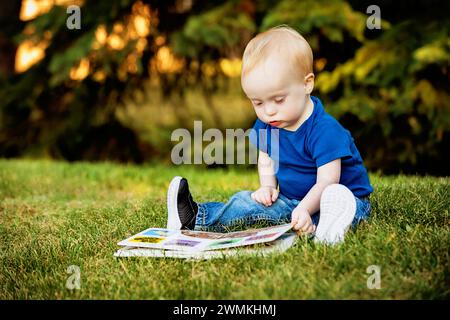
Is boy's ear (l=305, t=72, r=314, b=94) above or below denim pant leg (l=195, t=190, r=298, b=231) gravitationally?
above

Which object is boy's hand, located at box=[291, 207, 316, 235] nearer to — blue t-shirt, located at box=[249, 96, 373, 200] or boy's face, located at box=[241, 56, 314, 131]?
blue t-shirt, located at box=[249, 96, 373, 200]

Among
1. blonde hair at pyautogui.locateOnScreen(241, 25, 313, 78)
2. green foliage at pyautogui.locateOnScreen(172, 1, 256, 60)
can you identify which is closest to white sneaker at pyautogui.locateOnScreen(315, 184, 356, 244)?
blonde hair at pyautogui.locateOnScreen(241, 25, 313, 78)

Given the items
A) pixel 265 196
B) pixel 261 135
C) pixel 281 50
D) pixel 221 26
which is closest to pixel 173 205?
pixel 265 196

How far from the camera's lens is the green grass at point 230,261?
2115 mm

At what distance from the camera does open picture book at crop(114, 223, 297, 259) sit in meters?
2.48

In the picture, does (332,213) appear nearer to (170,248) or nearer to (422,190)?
(170,248)

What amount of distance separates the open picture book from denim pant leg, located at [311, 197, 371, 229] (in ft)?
0.69

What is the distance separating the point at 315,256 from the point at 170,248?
631 millimetres

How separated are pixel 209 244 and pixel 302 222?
0.43 metres

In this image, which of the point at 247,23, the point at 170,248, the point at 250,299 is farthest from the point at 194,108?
the point at 250,299

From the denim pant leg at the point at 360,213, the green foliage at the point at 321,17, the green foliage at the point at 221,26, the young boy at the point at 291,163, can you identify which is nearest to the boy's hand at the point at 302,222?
the young boy at the point at 291,163

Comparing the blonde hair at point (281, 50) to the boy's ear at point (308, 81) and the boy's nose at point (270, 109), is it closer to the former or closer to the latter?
the boy's ear at point (308, 81)

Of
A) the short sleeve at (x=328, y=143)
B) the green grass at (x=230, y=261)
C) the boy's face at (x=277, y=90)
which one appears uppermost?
the boy's face at (x=277, y=90)

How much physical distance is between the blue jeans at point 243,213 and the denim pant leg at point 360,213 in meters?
0.08
